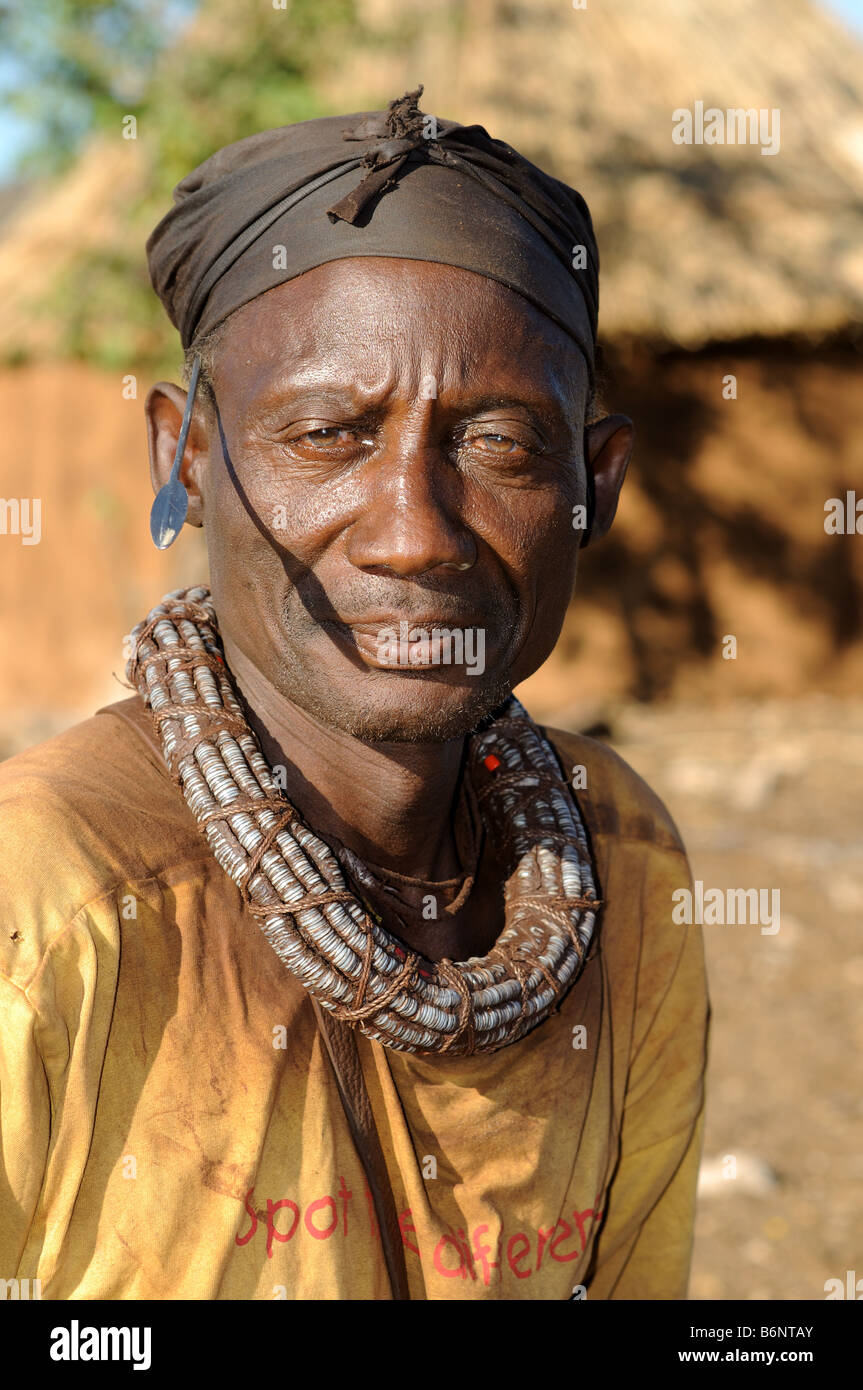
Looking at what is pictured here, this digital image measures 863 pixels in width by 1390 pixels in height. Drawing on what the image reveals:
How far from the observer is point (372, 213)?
1741mm

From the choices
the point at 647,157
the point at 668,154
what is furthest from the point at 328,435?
the point at 668,154

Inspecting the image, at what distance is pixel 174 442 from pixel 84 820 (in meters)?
0.62

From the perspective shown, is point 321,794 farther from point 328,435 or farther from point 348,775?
point 328,435

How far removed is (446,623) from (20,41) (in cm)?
636

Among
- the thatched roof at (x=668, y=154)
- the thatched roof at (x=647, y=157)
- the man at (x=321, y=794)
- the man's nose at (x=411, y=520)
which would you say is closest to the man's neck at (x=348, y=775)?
the man at (x=321, y=794)

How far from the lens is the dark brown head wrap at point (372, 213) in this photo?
174 centimetres

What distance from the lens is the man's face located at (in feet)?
5.57

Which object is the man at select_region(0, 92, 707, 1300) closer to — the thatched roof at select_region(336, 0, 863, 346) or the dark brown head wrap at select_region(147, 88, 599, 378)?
the dark brown head wrap at select_region(147, 88, 599, 378)

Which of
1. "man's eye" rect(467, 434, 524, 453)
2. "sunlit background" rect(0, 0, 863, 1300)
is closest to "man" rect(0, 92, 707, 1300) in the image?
"man's eye" rect(467, 434, 524, 453)

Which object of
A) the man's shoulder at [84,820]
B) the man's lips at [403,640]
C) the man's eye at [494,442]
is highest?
the man's eye at [494,442]

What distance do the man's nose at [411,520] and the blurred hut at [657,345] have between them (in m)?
6.74

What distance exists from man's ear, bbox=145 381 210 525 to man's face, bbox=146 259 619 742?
71mm

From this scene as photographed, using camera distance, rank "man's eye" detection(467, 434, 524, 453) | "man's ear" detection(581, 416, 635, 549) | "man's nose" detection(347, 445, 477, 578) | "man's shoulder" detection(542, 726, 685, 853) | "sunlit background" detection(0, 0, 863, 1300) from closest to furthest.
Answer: "man's nose" detection(347, 445, 477, 578) → "man's eye" detection(467, 434, 524, 453) → "man's ear" detection(581, 416, 635, 549) → "man's shoulder" detection(542, 726, 685, 853) → "sunlit background" detection(0, 0, 863, 1300)

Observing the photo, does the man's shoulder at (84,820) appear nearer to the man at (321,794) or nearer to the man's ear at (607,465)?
the man at (321,794)
